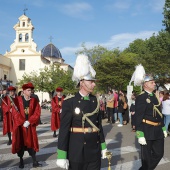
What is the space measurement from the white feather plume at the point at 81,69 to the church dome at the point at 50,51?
8194 centimetres

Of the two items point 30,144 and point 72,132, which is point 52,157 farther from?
point 72,132

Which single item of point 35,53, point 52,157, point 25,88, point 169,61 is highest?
point 35,53

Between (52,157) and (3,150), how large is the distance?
183 cm

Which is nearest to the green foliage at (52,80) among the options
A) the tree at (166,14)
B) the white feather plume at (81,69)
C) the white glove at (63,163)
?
the tree at (166,14)

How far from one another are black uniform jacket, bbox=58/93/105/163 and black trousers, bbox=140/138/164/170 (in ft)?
5.19

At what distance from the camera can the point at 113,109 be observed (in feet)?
54.4

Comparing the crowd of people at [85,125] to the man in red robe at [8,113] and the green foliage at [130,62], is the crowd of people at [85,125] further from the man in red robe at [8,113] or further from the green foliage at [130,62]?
the green foliage at [130,62]

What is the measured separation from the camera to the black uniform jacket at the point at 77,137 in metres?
3.83

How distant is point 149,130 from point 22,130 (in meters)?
2.97

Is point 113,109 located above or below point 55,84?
below

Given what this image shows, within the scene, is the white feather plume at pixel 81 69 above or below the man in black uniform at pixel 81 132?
above

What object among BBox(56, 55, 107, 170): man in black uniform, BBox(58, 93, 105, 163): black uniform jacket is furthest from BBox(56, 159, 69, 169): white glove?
BBox(58, 93, 105, 163): black uniform jacket

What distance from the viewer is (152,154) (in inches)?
210

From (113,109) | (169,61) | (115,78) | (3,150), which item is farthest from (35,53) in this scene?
(3,150)
